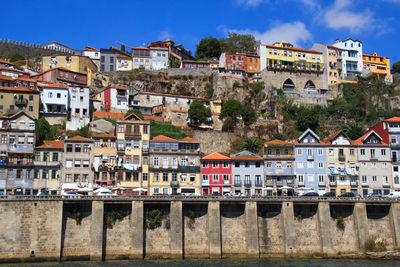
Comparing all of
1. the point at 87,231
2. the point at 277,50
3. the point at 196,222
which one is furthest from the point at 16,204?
the point at 277,50

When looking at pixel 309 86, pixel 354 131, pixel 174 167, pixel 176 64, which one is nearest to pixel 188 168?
pixel 174 167

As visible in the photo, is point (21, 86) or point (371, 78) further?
point (371, 78)

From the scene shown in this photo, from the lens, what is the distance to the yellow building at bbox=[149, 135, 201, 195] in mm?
67000

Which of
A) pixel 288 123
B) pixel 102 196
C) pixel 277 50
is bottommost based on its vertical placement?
pixel 102 196

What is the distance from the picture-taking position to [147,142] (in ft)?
226

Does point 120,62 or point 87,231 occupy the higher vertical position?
point 120,62

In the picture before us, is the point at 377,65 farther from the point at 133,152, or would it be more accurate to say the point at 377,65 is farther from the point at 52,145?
the point at 52,145

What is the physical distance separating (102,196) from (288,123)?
48691mm

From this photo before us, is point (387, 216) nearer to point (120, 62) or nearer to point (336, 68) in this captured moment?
point (336, 68)

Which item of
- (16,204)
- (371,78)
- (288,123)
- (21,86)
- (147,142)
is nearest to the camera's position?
(16,204)

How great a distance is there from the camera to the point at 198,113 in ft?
295

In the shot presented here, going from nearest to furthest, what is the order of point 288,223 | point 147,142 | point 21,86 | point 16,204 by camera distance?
point 16,204 → point 288,223 → point 147,142 → point 21,86

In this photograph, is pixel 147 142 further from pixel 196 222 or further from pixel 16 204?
pixel 16 204

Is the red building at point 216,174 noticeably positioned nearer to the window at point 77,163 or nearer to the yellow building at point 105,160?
the yellow building at point 105,160
